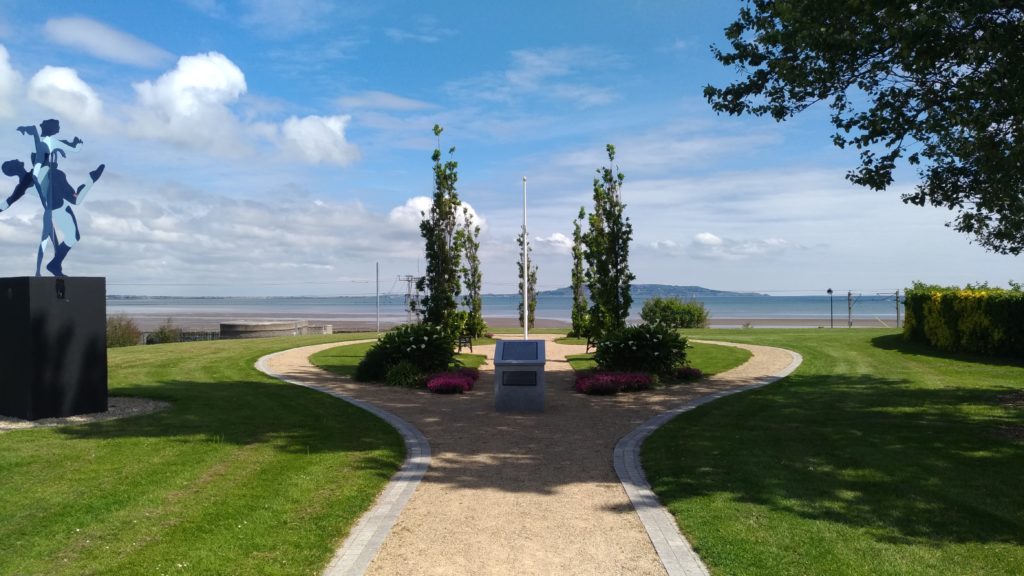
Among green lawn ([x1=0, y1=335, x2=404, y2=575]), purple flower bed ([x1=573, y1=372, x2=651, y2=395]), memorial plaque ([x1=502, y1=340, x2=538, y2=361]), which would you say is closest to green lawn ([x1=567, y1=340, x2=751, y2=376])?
purple flower bed ([x1=573, y1=372, x2=651, y2=395])

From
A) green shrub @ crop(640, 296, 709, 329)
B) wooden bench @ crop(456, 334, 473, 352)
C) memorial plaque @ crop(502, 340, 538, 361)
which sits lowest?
wooden bench @ crop(456, 334, 473, 352)

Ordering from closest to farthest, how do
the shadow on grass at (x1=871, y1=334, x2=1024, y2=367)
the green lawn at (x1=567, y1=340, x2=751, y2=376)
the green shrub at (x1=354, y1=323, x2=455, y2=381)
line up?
the green shrub at (x1=354, y1=323, x2=455, y2=381), the shadow on grass at (x1=871, y1=334, x2=1024, y2=367), the green lawn at (x1=567, y1=340, x2=751, y2=376)

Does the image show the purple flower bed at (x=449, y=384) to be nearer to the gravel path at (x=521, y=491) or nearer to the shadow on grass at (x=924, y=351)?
the gravel path at (x=521, y=491)

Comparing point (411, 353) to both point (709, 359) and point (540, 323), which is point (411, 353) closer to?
point (709, 359)

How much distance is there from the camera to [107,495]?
7492 millimetres

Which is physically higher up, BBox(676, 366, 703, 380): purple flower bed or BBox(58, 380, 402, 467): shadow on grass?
BBox(676, 366, 703, 380): purple flower bed

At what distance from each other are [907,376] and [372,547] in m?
15.0

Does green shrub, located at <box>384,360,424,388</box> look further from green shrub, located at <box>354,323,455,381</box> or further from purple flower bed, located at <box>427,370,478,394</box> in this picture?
purple flower bed, located at <box>427,370,478,394</box>

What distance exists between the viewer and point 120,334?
28.8 m

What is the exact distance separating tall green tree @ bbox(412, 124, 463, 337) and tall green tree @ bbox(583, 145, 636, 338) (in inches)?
165

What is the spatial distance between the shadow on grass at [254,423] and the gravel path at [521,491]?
100 centimetres

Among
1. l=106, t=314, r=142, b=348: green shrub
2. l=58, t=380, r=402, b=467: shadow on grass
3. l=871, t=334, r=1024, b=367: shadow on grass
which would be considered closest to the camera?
l=58, t=380, r=402, b=467: shadow on grass

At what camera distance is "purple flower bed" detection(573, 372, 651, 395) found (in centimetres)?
1543

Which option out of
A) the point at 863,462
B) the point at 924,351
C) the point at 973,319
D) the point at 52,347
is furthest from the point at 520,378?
the point at 924,351
